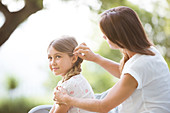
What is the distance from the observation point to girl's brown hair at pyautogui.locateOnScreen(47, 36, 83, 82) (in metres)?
1.40

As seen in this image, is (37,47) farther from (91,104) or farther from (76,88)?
(91,104)

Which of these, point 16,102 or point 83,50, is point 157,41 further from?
point 83,50

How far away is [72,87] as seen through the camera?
4.40 ft

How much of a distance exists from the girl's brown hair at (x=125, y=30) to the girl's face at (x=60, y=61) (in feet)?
1.19

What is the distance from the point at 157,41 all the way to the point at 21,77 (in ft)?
8.58

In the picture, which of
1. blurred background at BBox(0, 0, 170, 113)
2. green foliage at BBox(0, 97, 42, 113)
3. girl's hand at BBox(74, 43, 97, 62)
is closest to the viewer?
girl's hand at BBox(74, 43, 97, 62)

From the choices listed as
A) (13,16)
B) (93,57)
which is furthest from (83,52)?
(13,16)

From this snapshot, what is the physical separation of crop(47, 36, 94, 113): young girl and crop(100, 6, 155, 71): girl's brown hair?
351mm

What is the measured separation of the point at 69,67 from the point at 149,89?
0.50 m

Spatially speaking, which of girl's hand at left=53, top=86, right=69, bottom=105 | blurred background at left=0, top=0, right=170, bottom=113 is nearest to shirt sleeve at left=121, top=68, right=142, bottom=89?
girl's hand at left=53, top=86, right=69, bottom=105

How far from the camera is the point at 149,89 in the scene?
1112mm

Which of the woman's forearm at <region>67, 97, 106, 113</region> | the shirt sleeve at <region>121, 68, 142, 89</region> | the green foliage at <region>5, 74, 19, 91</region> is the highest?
the shirt sleeve at <region>121, 68, 142, 89</region>

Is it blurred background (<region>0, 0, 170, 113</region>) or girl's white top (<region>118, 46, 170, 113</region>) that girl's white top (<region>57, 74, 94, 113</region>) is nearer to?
girl's white top (<region>118, 46, 170, 113</region>)

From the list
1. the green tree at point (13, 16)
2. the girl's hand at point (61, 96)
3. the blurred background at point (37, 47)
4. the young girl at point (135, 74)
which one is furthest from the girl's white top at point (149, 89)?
the blurred background at point (37, 47)
